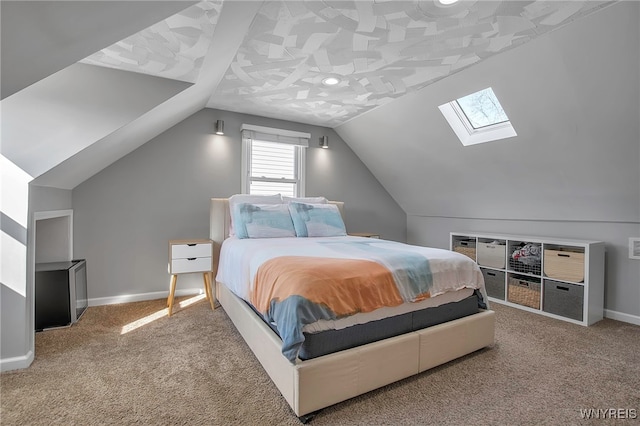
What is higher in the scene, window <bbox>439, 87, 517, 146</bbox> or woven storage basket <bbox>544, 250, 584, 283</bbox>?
window <bbox>439, 87, 517, 146</bbox>

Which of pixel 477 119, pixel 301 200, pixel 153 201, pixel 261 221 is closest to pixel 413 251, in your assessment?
pixel 261 221

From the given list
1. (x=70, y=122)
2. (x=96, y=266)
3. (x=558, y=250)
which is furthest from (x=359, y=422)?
(x=96, y=266)

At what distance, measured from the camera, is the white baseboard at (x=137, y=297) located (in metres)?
3.11

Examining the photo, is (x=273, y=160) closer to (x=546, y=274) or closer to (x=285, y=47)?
(x=285, y=47)

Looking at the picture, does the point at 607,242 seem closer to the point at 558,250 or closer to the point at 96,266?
the point at 558,250

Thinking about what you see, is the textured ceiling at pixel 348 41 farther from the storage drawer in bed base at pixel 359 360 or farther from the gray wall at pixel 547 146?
the storage drawer in bed base at pixel 359 360

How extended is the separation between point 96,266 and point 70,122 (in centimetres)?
171

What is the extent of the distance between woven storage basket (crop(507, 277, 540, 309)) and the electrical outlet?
0.80 meters

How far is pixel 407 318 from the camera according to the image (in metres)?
1.88

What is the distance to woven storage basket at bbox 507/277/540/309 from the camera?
10.1ft
